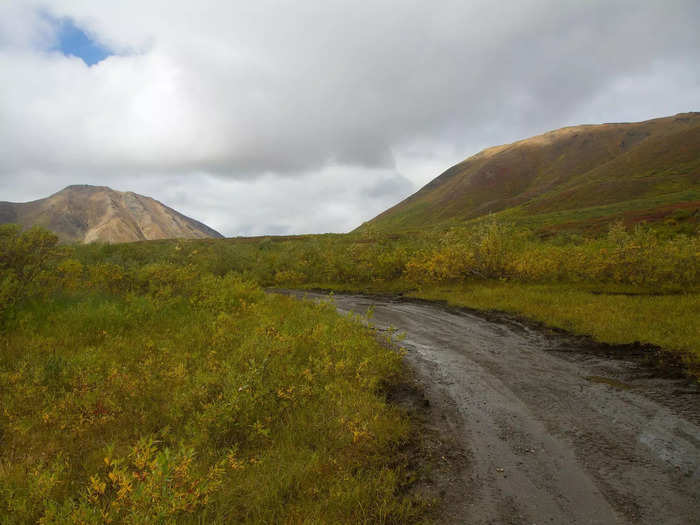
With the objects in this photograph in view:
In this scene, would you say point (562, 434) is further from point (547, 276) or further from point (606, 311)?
point (547, 276)

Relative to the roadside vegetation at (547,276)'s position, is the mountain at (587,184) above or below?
above

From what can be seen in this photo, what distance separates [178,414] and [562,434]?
597cm


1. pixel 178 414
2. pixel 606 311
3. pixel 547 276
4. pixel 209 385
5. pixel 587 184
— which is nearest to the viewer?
pixel 178 414

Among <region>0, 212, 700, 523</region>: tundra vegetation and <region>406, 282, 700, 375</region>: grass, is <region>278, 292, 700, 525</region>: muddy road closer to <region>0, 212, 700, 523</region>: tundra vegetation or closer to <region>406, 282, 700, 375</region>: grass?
<region>0, 212, 700, 523</region>: tundra vegetation

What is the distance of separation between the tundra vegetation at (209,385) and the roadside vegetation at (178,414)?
0.09 feet

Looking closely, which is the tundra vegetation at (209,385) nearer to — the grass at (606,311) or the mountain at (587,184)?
the grass at (606,311)

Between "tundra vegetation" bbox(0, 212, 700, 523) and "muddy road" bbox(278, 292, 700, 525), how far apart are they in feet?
2.98

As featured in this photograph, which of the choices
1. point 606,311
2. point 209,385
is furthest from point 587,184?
point 209,385

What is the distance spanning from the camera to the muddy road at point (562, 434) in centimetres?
432

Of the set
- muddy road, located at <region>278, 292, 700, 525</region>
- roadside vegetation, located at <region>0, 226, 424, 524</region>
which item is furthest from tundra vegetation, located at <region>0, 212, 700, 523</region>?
muddy road, located at <region>278, 292, 700, 525</region>

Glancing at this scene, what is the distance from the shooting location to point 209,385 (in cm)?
660

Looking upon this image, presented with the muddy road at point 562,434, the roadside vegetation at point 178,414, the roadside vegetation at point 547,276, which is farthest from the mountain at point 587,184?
the roadside vegetation at point 178,414

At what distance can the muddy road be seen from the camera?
4316mm

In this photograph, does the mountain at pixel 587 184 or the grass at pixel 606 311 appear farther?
the mountain at pixel 587 184
